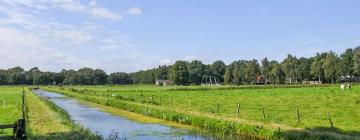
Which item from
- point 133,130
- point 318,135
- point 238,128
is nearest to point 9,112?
point 133,130

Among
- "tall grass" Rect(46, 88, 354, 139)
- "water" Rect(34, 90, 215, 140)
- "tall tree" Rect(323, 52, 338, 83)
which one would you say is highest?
"tall tree" Rect(323, 52, 338, 83)

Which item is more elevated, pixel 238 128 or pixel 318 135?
pixel 318 135

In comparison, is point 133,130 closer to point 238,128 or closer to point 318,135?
point 238,128

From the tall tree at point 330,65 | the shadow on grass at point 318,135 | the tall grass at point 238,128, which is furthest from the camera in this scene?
the tall tree at point 330,65

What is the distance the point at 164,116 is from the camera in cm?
4659

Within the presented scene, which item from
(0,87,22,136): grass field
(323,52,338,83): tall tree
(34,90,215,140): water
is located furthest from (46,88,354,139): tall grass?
(323,52,338,83): tall tree

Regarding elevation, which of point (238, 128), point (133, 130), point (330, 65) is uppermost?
point (330, 65)

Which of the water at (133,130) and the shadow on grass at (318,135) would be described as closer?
the shadow on grass at (318,135)

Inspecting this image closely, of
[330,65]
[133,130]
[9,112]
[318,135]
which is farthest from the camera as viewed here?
[330,65]

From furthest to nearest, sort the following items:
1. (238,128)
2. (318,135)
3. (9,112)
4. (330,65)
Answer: (330,65), (9,112), (238,128), (318,135)

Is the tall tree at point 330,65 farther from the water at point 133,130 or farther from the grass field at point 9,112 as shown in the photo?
the water at point 133,130

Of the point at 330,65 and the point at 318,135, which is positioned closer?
the point at 318,135

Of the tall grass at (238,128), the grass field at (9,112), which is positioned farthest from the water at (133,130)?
the grass field at (9,112)

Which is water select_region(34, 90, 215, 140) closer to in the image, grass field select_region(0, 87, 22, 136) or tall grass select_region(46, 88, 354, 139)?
tall grass select_region(46, 88, 354, 139)
